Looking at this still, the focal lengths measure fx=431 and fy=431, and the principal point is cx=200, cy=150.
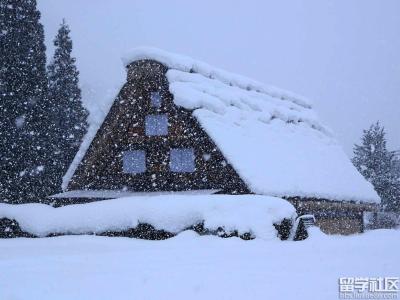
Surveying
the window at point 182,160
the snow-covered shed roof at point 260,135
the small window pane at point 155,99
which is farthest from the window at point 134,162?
the small window pane at point 155,99

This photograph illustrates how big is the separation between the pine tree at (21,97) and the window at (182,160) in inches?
319

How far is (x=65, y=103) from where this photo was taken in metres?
26.4

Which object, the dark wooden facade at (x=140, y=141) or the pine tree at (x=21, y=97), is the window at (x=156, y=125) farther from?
the pine tree at (x=21, y=97)

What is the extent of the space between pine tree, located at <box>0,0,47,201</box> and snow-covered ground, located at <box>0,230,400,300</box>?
41.0ft

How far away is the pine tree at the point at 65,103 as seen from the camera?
24.8 metres

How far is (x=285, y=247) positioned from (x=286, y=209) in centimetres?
174

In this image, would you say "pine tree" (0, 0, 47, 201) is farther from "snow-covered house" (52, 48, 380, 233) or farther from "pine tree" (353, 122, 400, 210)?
"pine tree" (353, 122, 400, 210)

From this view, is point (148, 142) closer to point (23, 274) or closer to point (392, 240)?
point (392, 240)

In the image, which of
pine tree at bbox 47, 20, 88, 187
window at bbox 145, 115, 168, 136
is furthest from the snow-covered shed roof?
pine tree at bbox 47, 20, 88, 187

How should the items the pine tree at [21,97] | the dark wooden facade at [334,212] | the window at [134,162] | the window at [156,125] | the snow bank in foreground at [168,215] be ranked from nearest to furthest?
the snow bank in foreground at [168,215] → the dark wooden facade at [334,212] → the window at [156,125] → the window at [134,162] → the pine tree at [21,97]

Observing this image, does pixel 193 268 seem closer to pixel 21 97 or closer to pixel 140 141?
pixel 140 141

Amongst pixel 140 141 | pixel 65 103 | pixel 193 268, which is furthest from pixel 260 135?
pixel 65 103

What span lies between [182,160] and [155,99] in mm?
2792

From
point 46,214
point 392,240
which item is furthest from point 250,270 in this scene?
point 46,214
